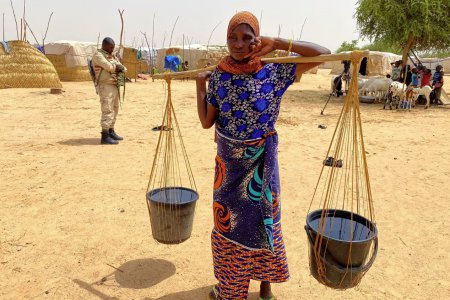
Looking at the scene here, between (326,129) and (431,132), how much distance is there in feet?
7.51

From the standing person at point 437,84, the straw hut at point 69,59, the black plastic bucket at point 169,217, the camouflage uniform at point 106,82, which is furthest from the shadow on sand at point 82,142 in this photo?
the straw hut at point 69,59

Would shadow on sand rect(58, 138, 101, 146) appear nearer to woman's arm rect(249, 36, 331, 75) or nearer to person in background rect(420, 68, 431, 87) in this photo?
woman's arm rect(249, 36, 331, 75)

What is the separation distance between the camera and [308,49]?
5.90 feet

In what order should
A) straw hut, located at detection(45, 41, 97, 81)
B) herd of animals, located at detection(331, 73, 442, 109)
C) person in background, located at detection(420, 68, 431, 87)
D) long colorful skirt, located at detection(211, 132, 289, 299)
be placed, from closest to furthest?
long colorful skirt, located at detection(211, 132, 289, 299) < herd of animals, located at detection(331, 73, 442, 109) < person in background, located at detection(420, 68, 431, 87) < straw hut, located at detection(45, 41, 97, 81)

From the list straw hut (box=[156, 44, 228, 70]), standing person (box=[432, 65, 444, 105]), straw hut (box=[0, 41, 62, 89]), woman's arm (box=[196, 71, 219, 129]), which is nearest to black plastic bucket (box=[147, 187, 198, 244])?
woman's arm (box=[196, 71, 219, 129])

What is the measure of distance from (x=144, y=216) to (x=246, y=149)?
2.05 metres

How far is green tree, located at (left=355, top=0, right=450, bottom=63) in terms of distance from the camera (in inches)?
493

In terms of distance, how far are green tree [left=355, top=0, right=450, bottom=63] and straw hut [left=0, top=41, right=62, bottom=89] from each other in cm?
1270

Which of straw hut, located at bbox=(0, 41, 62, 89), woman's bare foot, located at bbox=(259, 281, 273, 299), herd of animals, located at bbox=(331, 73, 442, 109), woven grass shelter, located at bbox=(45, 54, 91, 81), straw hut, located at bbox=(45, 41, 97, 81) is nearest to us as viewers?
woman's bare foot, located at bbox=(259, 281, 273, 299)

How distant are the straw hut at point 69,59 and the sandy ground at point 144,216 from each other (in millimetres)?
11437

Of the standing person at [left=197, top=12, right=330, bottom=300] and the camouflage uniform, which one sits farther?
the camouflage uniform

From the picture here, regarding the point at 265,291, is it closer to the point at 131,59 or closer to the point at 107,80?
the point at 107,80

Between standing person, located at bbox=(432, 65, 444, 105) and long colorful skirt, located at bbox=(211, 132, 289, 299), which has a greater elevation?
standing person, located at bbox=(432, 65, 444, 105)

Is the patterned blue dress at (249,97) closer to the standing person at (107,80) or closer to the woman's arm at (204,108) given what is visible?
the woman's arm at (204,108)
